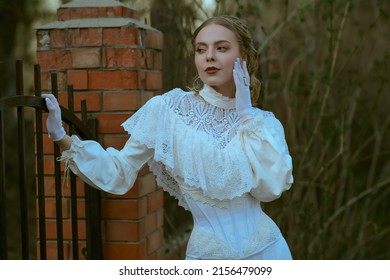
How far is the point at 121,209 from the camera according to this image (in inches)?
105

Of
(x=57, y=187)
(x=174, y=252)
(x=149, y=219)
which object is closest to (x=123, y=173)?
(x=57, y=187)

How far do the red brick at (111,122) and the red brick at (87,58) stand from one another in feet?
0.74

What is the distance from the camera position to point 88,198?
8.49 feet

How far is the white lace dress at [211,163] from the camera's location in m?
2.17

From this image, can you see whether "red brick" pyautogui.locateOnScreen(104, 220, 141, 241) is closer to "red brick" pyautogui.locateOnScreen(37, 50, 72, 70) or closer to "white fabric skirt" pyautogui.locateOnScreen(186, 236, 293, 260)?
"white fabric skirt" pyautogui.locateOnScreen(186, 236, 293, 260)

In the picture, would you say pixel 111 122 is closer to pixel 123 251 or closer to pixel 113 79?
pixel 113 79

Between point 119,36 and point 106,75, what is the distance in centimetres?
18

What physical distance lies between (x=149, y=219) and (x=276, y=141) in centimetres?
90

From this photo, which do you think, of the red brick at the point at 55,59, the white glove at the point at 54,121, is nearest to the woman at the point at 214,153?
the white glove at the point at 54,121

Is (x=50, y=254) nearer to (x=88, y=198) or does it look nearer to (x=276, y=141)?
(x=88, y=198)

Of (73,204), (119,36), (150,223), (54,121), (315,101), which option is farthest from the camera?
(315,101)

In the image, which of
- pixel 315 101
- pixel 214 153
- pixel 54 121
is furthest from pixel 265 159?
pixel 315 101

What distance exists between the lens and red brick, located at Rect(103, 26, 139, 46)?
2633mm

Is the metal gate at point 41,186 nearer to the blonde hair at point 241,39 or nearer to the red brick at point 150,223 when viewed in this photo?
the red brick at point 150,223
